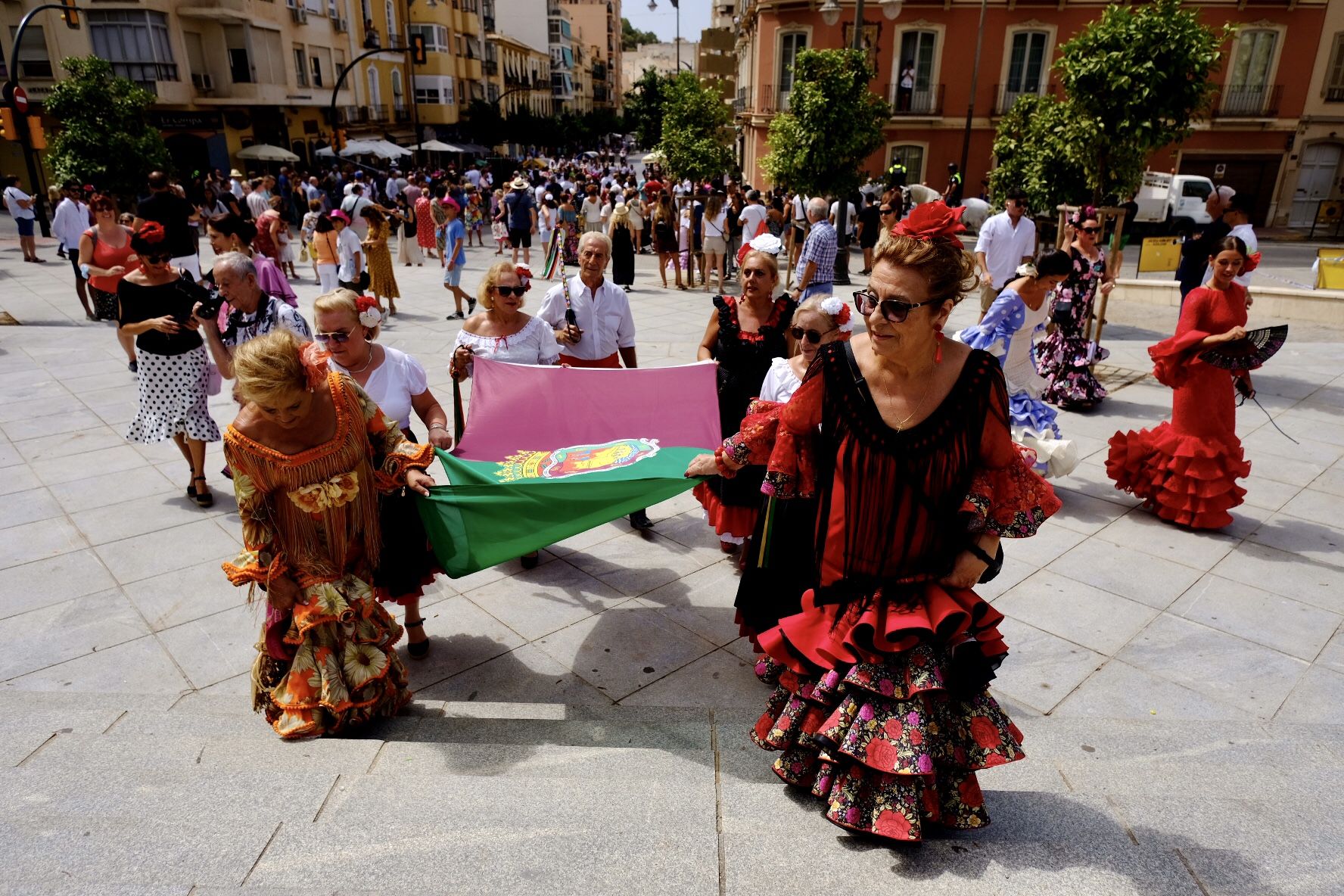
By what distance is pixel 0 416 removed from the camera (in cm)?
829

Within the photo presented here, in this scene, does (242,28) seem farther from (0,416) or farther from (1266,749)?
(1266,749)

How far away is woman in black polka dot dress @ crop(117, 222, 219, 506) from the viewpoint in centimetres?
609

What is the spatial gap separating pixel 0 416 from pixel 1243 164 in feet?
123

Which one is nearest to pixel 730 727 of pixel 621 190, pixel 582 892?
pixel 582 892

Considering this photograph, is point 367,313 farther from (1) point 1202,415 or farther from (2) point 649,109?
(2) point 649,109

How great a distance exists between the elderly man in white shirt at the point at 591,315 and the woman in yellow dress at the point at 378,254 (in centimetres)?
829

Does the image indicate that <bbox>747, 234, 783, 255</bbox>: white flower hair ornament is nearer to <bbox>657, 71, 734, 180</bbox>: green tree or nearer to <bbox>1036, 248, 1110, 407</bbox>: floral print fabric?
<bbox>1036, 248, 1110, 407</bbox>: floral print fabric

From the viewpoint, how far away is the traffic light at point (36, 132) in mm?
18734

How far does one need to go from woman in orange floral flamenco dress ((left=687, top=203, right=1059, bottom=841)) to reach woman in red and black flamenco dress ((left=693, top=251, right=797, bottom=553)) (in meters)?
2.06

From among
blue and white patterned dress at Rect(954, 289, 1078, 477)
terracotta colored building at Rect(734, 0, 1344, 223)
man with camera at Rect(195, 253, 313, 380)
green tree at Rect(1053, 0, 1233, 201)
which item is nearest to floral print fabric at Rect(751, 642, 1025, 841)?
blue and white patterned dress at Rect(954, 289, 1078, 477)

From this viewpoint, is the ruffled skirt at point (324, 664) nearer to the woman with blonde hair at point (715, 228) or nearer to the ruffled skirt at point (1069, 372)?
the ruffled skirt at point (1069, 372)

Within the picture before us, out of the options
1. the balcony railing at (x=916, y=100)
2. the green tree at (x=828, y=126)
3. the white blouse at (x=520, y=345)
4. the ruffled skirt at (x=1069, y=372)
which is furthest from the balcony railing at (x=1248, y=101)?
the white blouse at (x=520, y=345)

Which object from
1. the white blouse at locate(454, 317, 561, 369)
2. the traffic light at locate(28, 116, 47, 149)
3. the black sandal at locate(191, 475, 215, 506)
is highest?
the traffic light at locate(28, 116, 47, 149)

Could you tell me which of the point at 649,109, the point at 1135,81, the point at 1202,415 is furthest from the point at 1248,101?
the point at 649,109
